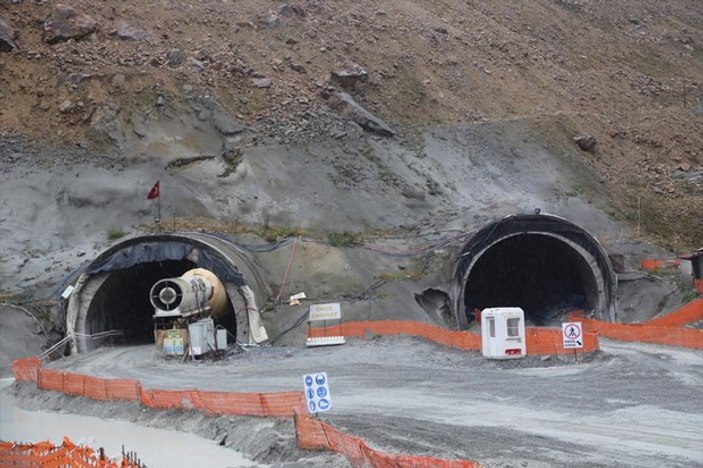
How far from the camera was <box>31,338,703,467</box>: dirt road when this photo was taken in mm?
20328

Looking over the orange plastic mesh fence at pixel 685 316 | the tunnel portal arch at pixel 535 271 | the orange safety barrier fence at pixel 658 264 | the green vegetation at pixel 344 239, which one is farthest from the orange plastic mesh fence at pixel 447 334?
the orange safety barrier fence at pixel 658 264

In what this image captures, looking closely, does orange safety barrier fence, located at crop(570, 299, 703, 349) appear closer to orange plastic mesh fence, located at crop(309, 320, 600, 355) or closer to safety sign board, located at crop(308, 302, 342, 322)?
orange plastic mesh fence, located at crop(309, 320, 600, 355)

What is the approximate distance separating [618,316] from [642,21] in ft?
156

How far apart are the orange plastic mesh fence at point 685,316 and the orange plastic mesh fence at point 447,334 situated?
24.4 ft

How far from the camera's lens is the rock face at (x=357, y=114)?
200ft

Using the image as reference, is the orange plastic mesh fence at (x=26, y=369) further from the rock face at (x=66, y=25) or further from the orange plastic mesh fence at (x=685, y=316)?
the rock face at (x=66, y=25)

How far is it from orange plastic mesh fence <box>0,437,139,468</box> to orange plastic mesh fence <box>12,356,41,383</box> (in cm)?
1303

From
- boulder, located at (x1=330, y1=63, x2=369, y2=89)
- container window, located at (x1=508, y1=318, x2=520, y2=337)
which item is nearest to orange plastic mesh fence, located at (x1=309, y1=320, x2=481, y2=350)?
container window, located at (x1=508, y1=318, x2=520, y2=337)

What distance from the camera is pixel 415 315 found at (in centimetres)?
4528

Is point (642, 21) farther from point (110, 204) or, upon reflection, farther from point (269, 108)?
point (110, 204)

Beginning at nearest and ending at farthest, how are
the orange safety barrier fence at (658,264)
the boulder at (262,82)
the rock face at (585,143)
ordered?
the orange safety barrier fence at (658,264) → the boulder at (262,82) → the rock face at (585,143)

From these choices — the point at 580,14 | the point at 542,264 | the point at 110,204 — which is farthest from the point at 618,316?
the point at 580,14

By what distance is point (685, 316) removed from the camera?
43250mm

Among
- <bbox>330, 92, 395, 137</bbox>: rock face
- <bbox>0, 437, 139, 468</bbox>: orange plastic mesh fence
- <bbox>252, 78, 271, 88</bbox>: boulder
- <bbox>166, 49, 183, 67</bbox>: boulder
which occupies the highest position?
<bbox>166, 49, 183, 67</bbox>: boulder
